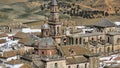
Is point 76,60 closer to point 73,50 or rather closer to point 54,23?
point 73,50

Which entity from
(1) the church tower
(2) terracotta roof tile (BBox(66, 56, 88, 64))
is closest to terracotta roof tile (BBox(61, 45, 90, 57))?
(2) terracotta roof tile (BBox(66, 56, 88, 64))

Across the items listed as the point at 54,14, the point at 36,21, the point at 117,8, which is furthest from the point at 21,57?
the point at 117,8

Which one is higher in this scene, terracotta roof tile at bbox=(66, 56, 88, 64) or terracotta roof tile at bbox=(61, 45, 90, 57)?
terracotta roof tile at bbox=(61, 45, 90, 57)

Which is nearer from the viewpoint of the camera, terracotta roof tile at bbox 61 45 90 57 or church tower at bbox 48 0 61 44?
terracotta roof tile at bbox 61 45 90 57

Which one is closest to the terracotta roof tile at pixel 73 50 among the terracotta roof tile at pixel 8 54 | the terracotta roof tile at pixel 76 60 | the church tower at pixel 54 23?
the terracotta roof tile at pixel 76 60

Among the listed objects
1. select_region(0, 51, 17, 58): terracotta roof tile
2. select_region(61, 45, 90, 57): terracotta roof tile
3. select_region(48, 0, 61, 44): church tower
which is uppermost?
select_region(48, 0, 61, 44): church tower

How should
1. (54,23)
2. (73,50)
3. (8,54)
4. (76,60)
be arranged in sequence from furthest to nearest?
(54,23)
(8,54)
(73,50)
(76,60)

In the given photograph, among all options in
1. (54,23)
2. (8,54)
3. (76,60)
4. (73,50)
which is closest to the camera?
(76,60)

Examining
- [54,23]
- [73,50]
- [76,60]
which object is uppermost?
[54,23]

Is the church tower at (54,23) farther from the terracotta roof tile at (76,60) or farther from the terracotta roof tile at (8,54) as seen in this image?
the terracotta roof tile at (76,60)

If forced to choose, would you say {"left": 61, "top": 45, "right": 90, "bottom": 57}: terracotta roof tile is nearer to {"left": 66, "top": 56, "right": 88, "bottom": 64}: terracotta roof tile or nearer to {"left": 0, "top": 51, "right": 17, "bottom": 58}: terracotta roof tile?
{"left": 66, "top": 56, "right": 88, "bottom": 64}: terracotta roof tile

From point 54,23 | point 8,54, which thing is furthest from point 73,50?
point 54,23

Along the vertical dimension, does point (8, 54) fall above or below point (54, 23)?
below
